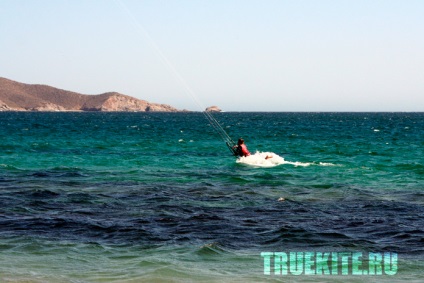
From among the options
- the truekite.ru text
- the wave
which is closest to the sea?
the truekite.ru text

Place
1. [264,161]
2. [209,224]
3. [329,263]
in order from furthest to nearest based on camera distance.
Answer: [264,161], [209,224], [329,263]

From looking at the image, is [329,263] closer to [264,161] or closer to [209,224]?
[209,224]

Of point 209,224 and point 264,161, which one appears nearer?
point 209,224

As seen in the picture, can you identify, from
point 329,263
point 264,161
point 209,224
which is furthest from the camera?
point 264,161

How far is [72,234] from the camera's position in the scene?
46.5ft

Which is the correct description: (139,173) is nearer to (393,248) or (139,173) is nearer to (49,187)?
(49,187)

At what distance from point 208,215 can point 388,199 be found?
6770mm

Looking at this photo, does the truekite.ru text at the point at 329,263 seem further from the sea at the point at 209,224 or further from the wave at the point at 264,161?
the wave at the point at 264,161

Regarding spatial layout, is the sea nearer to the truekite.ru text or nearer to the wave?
the truekite.ru text

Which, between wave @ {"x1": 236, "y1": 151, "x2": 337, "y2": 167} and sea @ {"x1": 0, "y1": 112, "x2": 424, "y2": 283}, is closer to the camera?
sea @ {"x1": 0, "y1": 112, "x2": 424, "y2": 283}

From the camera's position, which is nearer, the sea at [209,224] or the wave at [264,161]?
the sea at [209,224]

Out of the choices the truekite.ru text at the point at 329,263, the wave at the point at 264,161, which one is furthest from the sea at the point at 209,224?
the wave at the point at 264,161

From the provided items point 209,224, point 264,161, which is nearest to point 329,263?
point 209,224

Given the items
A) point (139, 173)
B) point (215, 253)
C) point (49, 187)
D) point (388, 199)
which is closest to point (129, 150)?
point (139, 173)
